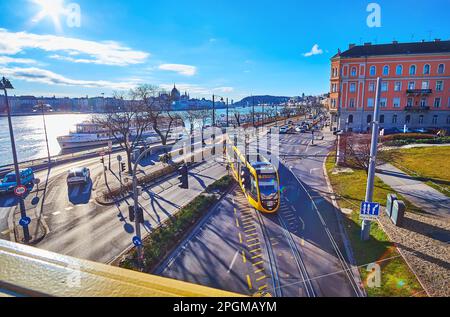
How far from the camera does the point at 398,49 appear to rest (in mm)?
54844

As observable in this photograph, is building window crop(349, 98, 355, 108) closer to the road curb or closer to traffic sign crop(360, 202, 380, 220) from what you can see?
the road curb

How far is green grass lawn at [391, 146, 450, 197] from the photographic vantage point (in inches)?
940

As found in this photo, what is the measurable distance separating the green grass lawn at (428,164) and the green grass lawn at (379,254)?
15.1 feet

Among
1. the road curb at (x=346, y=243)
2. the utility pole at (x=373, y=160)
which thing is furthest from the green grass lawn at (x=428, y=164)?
the utility pole at (x=373, y=160)

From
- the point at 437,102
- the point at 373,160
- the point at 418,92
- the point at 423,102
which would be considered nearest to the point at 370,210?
the point at 373,160

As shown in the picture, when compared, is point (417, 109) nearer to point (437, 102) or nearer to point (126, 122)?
point (437, 102)

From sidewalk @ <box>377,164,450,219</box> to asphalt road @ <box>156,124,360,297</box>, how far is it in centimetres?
601

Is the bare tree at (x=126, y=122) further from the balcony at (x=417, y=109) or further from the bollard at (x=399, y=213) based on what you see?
the balcony at (x=417, y=109)

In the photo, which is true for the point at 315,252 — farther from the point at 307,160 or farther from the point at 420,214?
the point at 307,160

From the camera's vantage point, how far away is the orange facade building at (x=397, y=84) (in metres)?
52.4

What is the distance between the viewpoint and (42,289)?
5.14 feet

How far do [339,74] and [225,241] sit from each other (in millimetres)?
53159
